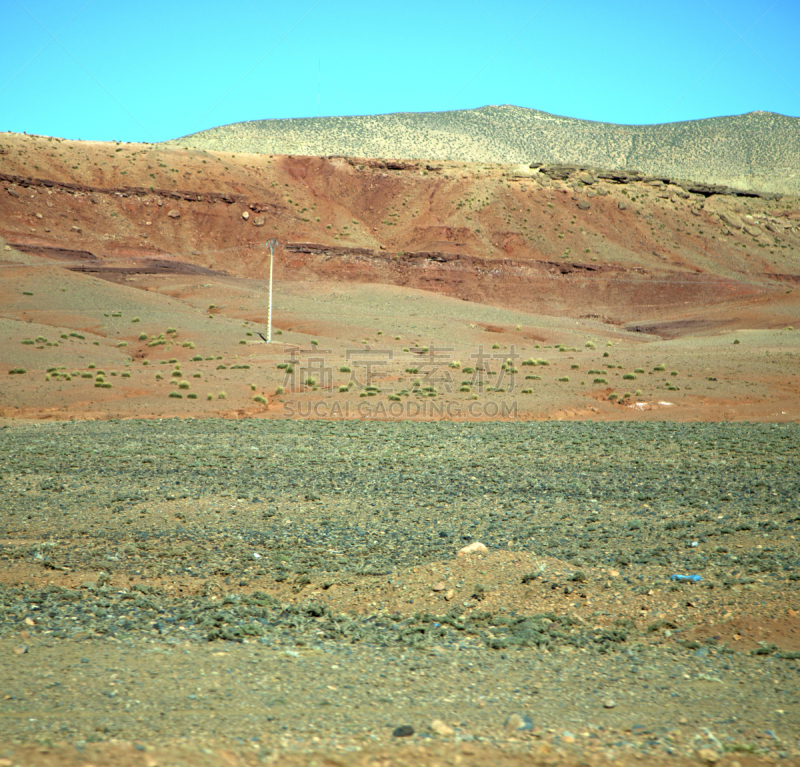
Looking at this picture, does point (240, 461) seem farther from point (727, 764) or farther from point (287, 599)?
point (727, 764)

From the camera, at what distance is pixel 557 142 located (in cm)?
14262

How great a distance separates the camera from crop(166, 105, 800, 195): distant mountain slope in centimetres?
12225

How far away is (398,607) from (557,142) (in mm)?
148326

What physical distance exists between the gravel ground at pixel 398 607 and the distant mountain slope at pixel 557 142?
112776 millimetres

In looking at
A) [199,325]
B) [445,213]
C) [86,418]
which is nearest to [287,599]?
[86,418]

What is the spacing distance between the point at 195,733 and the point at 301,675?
1.20 metres

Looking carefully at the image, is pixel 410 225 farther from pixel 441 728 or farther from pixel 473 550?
pixel 441 728

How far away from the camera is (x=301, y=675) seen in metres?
5.02

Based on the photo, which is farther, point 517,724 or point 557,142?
point 557,142

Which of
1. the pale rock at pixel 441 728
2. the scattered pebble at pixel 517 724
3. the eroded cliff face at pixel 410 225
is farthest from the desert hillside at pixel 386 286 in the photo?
the pale rock at pixel 441 728

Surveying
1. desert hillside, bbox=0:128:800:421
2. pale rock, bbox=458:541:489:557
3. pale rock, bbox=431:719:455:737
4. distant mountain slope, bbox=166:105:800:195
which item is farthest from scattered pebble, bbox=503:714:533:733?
distant mountain slope, bbox=166:105:800:195

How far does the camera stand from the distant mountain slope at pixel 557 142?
12225cm

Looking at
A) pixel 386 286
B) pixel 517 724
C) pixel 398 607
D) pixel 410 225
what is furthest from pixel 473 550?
pixel 410 225

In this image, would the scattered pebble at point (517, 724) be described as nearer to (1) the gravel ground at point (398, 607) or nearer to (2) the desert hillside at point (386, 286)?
(1) the gravel ground at point (398, 607)
